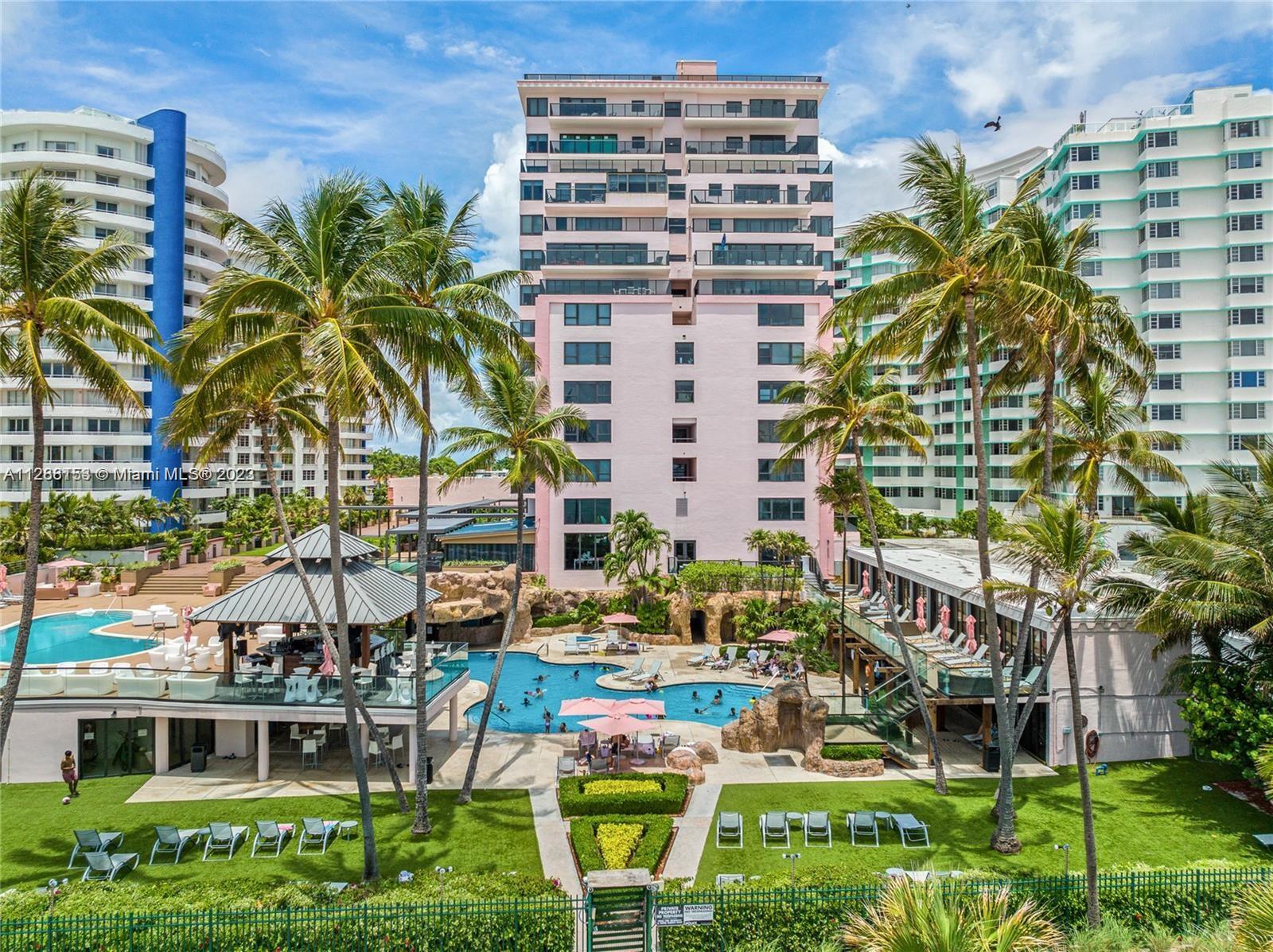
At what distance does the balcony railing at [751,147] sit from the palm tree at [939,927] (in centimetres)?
5456

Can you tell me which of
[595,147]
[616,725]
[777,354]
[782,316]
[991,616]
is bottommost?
[616,725]

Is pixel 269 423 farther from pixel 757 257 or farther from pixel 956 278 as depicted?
pixel 757 257

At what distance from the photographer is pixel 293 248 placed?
688 inches

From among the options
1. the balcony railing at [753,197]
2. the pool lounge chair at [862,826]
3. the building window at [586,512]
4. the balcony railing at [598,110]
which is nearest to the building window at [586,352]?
the building window at [586,512]

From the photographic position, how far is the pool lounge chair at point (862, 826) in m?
18.9

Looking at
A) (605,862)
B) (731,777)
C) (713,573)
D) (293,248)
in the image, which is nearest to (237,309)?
(293,248)

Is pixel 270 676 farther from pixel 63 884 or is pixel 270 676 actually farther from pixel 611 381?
pixel 611 381

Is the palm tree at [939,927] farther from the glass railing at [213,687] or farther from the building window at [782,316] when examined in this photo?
the building window at [782,316]

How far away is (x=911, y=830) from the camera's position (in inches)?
750

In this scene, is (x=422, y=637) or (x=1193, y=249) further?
(x=1193, y=249)

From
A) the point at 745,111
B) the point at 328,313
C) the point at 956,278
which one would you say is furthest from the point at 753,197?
the point at 328,313

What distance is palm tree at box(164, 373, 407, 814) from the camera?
19109 mm

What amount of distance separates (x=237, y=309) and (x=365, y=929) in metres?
12.6

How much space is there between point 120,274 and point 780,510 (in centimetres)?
5807
